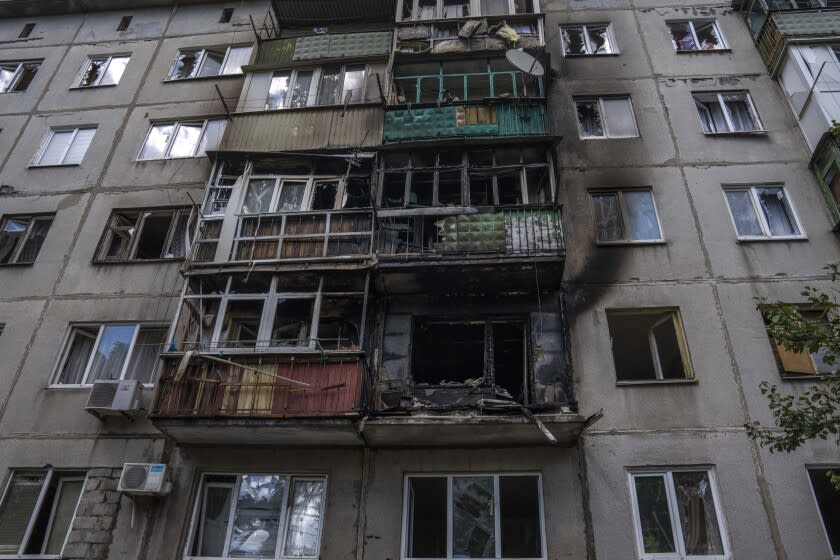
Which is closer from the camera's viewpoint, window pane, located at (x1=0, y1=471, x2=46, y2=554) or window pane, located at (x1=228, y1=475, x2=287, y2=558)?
window pane, located at (x1=228, y1=475, x2=287, y2=558)

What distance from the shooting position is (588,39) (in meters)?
16.6

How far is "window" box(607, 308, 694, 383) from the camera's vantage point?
1116 cm

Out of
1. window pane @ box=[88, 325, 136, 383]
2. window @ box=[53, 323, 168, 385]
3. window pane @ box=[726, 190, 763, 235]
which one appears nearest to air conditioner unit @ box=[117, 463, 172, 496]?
window @ box=[53, 323, 168, 385]

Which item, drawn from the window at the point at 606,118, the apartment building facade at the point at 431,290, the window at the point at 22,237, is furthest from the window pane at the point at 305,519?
the window at the point at 606,118

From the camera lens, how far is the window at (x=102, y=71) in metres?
17.5

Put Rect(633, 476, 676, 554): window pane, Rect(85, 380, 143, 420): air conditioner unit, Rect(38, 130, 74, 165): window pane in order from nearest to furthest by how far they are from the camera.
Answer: Rect(633, 476, 676, 554): window pane < Rect(85, 380, 143, 420): air conditioner unit < Rect(38, 130, 74, 165): window pane

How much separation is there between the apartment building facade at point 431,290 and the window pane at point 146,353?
0.17 feet

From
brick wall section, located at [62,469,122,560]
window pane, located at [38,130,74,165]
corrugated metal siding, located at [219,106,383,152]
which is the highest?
window pane, located at [38,130,74,165]

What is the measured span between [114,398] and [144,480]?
186cm

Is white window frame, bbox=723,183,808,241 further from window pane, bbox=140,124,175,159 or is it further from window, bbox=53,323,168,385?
window pane, bbox=140,124,175,159

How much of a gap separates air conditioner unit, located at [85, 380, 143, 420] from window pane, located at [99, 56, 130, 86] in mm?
10790

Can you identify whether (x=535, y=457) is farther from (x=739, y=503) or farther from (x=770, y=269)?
(x=770, y=269)

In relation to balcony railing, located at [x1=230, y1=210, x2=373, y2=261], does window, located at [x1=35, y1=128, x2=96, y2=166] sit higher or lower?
higher

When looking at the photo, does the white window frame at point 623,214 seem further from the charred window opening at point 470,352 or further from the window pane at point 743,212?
the charred window opening at point 470,352
